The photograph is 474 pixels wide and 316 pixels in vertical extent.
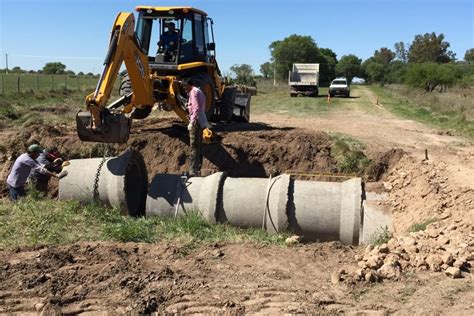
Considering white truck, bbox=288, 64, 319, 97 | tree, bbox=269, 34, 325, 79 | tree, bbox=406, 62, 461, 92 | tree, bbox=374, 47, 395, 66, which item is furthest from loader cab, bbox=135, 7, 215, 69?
tree, bbox=374, 47, 395, 66

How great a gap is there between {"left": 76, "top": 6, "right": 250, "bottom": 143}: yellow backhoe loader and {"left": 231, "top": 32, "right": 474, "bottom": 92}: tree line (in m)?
30.9

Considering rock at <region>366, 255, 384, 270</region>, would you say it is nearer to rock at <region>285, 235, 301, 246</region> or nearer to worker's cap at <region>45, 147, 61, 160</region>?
rock at <region>285, 235, 301, 246</region>

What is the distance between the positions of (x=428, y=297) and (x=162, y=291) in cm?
247

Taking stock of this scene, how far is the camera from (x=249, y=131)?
473 inches

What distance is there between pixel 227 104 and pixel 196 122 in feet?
13.3

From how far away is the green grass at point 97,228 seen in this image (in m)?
6.59

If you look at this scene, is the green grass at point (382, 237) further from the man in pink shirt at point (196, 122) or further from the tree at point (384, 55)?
the tree at point (384, 55)

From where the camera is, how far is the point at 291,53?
7725 cm

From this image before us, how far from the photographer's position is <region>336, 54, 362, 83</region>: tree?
102500mm

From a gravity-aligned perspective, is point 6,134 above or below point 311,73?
below

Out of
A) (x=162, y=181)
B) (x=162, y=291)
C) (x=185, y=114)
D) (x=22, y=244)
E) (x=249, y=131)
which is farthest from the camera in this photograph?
(x=249, y=131)

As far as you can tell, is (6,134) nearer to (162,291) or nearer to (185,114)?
(185,114)

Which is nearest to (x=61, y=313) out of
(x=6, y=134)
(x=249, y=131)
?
(x=249, y=131)

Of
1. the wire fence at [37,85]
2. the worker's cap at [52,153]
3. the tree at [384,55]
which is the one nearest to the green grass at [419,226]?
the worker's cap at [52,153]
